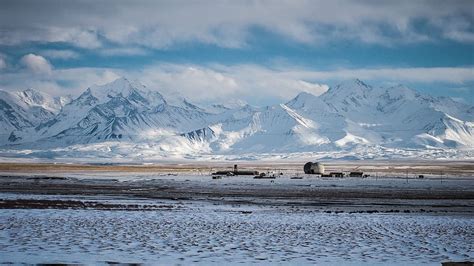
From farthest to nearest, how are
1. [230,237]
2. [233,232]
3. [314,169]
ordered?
1. [314,169]
2. [233,232]
3. [230,237]

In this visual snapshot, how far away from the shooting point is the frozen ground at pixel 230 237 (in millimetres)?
24781

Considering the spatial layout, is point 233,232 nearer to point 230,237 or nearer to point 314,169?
point 230,237

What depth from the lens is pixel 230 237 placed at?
3031 cm

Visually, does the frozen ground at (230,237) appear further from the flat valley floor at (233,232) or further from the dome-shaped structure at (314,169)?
the dome-shaped structure at (314,169)

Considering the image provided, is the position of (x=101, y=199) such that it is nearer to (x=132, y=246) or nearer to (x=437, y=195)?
(x=132, y=246)

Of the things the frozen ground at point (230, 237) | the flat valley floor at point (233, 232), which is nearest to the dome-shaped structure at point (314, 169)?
the flat valley floor at point (233, 232)

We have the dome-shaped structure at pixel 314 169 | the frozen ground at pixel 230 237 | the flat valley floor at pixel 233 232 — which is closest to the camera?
the frozen ground at pixel 230 237

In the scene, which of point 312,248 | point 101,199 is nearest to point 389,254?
point 312,248

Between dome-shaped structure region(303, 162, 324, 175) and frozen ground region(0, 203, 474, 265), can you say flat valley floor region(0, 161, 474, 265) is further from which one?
dome-shaped structure region(303, 162, 324, 175)

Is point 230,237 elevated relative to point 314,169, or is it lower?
lower

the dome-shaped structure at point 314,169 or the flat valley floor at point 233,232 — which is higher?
the dome-shaped structure at point 314,169

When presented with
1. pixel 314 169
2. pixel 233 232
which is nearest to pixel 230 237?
pixel 233 232

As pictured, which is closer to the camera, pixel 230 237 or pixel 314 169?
pixel 230 237

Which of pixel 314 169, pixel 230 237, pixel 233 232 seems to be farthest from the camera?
pixel 314 169
